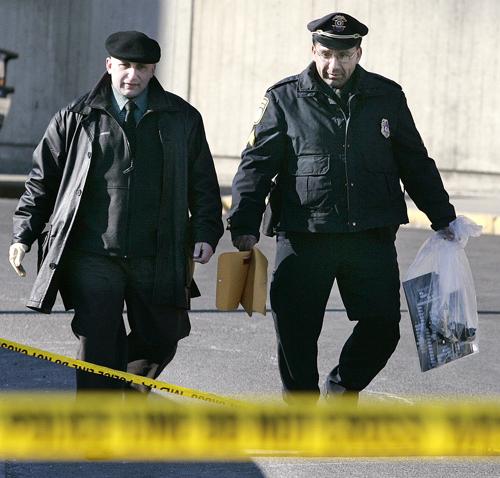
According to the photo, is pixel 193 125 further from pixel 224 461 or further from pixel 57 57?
pixel 57 57

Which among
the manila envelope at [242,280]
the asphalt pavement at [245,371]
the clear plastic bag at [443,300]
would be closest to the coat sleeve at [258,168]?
the manila envelope at [242,280]

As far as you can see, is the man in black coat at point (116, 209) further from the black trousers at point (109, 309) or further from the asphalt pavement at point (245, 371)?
the asphalt pavement at point (245, 371)

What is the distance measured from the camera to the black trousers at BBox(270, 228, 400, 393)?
588cm

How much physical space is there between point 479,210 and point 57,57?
24.7 feet

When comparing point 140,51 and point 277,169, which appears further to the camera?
point 277,169

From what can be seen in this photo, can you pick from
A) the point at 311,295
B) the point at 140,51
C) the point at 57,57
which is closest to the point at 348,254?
the point at 311,295

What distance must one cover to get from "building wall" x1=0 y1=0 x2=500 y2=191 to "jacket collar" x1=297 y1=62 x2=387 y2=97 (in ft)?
47.3

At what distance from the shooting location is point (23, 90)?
837 inches

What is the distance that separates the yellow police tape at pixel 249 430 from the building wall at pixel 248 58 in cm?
1642

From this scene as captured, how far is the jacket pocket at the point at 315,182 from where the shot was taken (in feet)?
18.9

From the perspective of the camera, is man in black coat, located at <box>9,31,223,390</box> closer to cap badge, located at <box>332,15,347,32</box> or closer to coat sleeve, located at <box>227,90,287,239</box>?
coat sleeve, located at <box>227,90,287,239</box>

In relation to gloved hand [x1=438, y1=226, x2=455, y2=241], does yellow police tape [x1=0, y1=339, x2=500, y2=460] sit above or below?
below

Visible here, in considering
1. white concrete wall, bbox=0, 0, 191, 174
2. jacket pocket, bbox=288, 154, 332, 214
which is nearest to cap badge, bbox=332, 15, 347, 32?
jacket pocket, bbox=288, 154, 332, 214

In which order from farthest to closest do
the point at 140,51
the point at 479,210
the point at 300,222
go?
the point at 479,210 < the point at 300,222 < the point at 140,51
